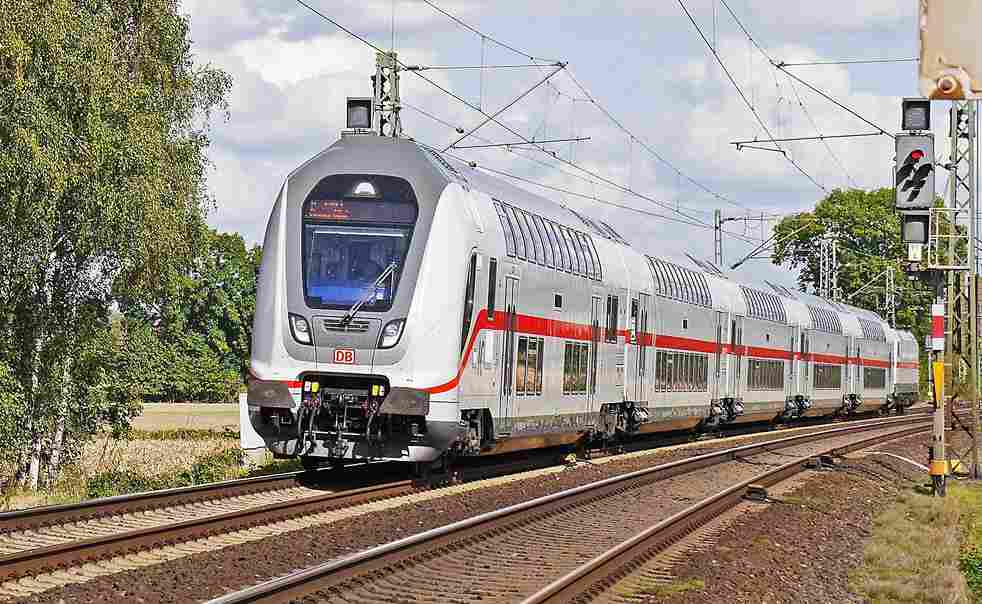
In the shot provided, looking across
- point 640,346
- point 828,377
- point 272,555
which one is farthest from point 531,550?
point 828,377

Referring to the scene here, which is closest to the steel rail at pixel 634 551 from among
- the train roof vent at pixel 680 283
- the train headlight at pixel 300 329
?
the train headlight at pixel 300 329

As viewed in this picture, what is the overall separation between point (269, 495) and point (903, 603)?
24.1ft

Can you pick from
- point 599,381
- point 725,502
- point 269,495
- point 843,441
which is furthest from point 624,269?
point 843,441

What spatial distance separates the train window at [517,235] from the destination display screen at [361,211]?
276 centimetres

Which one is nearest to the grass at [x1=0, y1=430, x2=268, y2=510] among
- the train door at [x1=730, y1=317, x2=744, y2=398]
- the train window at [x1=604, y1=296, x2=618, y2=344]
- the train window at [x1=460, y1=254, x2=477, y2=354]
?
the train window at [x1=460, y1=254, x2=477, y2=354]

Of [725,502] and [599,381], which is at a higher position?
[599,381]

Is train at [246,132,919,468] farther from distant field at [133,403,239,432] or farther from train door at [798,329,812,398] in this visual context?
distant field at [133,403,239,432]

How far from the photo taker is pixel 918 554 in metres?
14.8

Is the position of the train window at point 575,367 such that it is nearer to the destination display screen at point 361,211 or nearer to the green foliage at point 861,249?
the destination display screen at point 361,211

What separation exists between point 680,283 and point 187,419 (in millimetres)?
31297

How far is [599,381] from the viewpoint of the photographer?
2369cm

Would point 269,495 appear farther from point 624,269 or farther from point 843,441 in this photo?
point 843,441

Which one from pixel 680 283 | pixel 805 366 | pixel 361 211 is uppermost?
pixel 680 283

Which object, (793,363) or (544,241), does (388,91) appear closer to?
(544,241)
